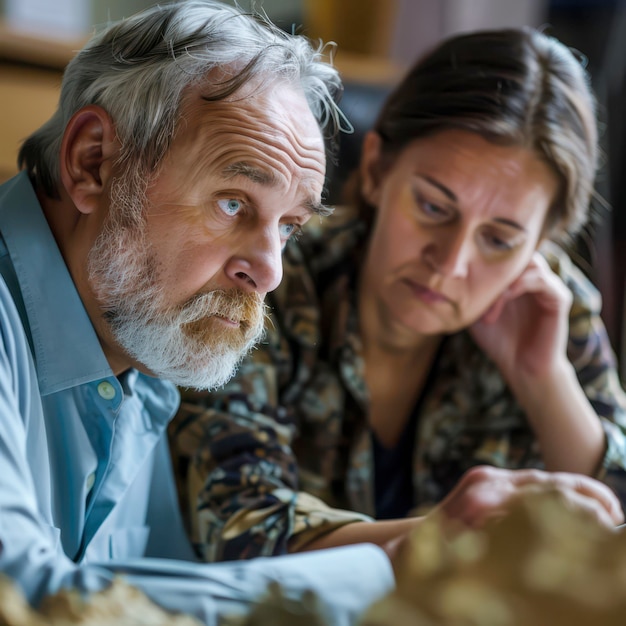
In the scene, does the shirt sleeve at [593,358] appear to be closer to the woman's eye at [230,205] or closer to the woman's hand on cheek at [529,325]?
the woman's hand on cheek at [529,325]

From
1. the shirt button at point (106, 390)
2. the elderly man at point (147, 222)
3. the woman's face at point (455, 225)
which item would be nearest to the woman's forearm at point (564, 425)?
the woman's face at point (455, 225)

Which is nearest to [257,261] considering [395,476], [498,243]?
[498,243]

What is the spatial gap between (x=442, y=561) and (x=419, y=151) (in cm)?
97

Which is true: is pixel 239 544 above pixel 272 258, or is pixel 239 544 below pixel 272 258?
below

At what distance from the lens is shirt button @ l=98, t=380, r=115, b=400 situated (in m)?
0.88

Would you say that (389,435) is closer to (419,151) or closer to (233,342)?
(419,151)

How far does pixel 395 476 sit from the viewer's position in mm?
1411

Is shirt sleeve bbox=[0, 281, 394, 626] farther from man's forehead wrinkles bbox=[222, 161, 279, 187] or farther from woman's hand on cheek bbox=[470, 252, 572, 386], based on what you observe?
woman's hand on cheek bbox=[470, 252, 572, 386]

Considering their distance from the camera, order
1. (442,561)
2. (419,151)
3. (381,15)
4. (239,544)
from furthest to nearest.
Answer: (381,15) → (419,151) → (239,544) → (442,561)

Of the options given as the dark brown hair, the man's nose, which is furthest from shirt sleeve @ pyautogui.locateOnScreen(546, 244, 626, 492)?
the man's nose

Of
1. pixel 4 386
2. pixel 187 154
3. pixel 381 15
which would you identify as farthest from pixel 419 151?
pixel 381 15

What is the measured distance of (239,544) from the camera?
1.04m

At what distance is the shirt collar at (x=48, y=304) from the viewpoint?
0.83m

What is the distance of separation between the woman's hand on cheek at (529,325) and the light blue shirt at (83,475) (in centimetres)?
59
